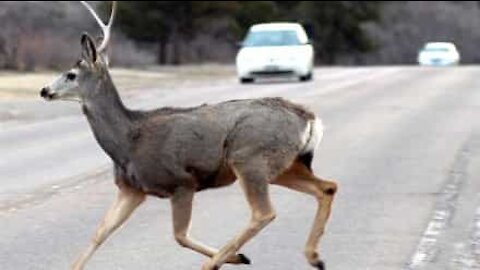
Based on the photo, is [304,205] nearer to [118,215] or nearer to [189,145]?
[118,215]

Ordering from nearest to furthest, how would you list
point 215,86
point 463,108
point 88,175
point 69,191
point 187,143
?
point 187,143, point 69,191, point 88,175, point 463,108, point 215,86

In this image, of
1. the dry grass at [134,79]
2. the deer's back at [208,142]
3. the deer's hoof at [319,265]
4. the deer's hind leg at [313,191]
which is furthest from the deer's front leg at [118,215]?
the dry grass at [134,79]

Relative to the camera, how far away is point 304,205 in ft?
42.7

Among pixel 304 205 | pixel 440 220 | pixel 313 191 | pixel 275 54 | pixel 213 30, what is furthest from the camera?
pixel 213 30

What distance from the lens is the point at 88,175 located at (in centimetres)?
1593

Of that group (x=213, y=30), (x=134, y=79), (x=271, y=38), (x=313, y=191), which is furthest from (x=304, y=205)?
(x=213, y=30)

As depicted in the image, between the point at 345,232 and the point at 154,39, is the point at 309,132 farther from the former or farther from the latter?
the point at 154,39

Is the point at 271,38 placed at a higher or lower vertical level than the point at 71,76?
lower

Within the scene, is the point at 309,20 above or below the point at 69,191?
below

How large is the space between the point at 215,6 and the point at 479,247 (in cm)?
5233

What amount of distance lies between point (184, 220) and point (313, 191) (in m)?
1.10

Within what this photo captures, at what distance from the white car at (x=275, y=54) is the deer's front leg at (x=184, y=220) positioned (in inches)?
1194

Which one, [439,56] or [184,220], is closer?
[184,220]

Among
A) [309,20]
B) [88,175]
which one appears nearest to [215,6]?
[309,20]
